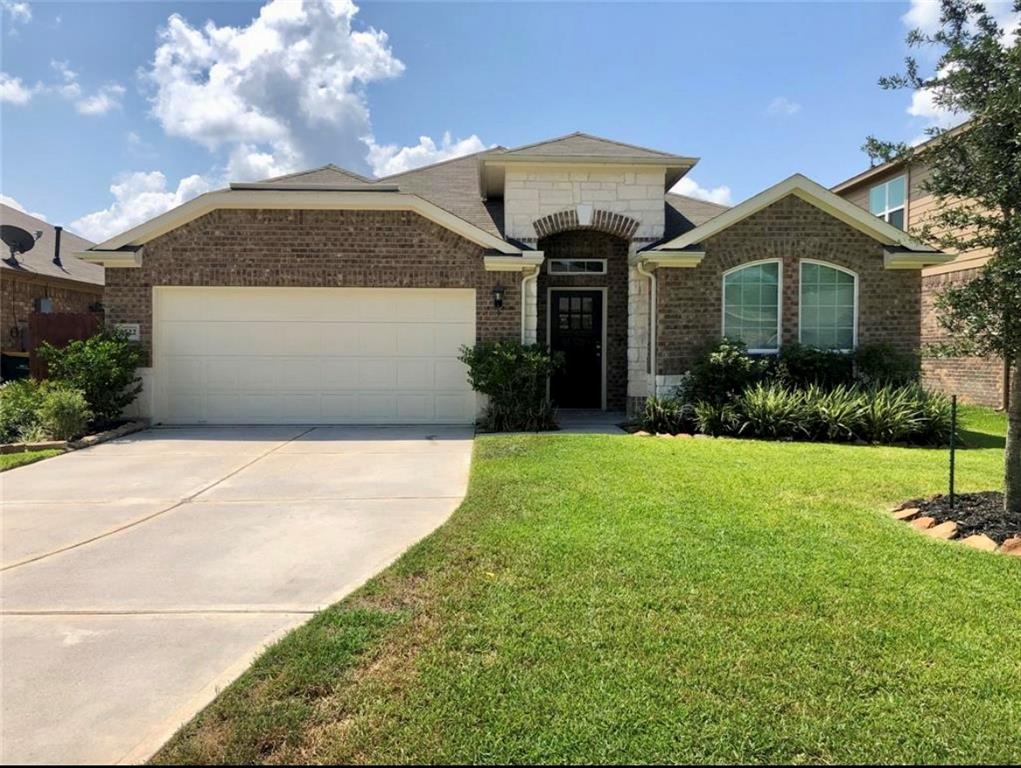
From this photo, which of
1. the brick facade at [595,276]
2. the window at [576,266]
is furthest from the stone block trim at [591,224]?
the window at [576,266]

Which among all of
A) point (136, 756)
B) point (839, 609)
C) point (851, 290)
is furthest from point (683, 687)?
point (851, 290)

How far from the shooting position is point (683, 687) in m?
2.87

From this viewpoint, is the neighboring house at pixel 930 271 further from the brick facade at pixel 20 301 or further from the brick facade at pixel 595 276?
the brick facade at pixel 20 301

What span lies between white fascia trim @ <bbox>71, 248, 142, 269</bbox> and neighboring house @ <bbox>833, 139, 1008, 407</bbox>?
574 inches

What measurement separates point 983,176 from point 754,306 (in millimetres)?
6291

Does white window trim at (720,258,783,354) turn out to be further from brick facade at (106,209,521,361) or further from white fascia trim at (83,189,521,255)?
white fascia trim at (83,189,521,255)

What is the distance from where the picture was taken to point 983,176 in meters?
5.31

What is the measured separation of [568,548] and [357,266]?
26.7 feet

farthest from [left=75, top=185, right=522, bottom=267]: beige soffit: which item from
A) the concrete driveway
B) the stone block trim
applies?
the concrete driveway

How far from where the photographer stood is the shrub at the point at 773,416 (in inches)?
395

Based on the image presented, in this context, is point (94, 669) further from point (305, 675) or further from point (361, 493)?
point (361, 493)

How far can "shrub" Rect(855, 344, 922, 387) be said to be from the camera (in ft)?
36.7

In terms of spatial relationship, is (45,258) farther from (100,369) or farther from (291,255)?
(291,255)

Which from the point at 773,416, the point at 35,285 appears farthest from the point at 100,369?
the point at 773,416
